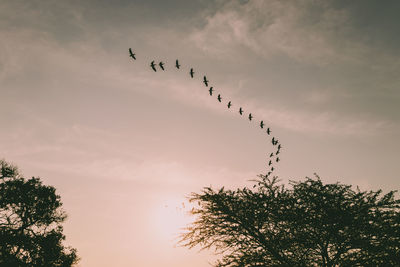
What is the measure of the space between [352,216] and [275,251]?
327 cm

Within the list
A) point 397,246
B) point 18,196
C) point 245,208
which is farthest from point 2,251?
point 397,246

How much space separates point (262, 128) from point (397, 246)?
6.10 metres

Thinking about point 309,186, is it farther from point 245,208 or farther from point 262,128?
point 262,128

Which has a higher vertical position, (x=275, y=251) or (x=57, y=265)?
(x=275, y=251)

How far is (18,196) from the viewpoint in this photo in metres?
18.9

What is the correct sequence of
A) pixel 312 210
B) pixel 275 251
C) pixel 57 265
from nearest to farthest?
1. pixel 275 251
2. pixel 312 210
3. pixel 57 265

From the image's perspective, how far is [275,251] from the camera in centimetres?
877

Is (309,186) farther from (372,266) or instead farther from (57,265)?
(57,265)

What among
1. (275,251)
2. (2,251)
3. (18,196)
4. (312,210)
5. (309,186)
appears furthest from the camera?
(18,196)

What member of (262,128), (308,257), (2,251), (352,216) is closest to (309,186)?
(352,216)

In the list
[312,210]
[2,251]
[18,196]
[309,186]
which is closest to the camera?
[312,210]

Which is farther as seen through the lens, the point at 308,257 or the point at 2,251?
the point at 2,251

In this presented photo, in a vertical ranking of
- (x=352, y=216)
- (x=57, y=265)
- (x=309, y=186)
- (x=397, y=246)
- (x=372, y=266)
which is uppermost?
(x=309, y=186)

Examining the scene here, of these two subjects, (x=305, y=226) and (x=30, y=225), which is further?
(x=30, y=225)
